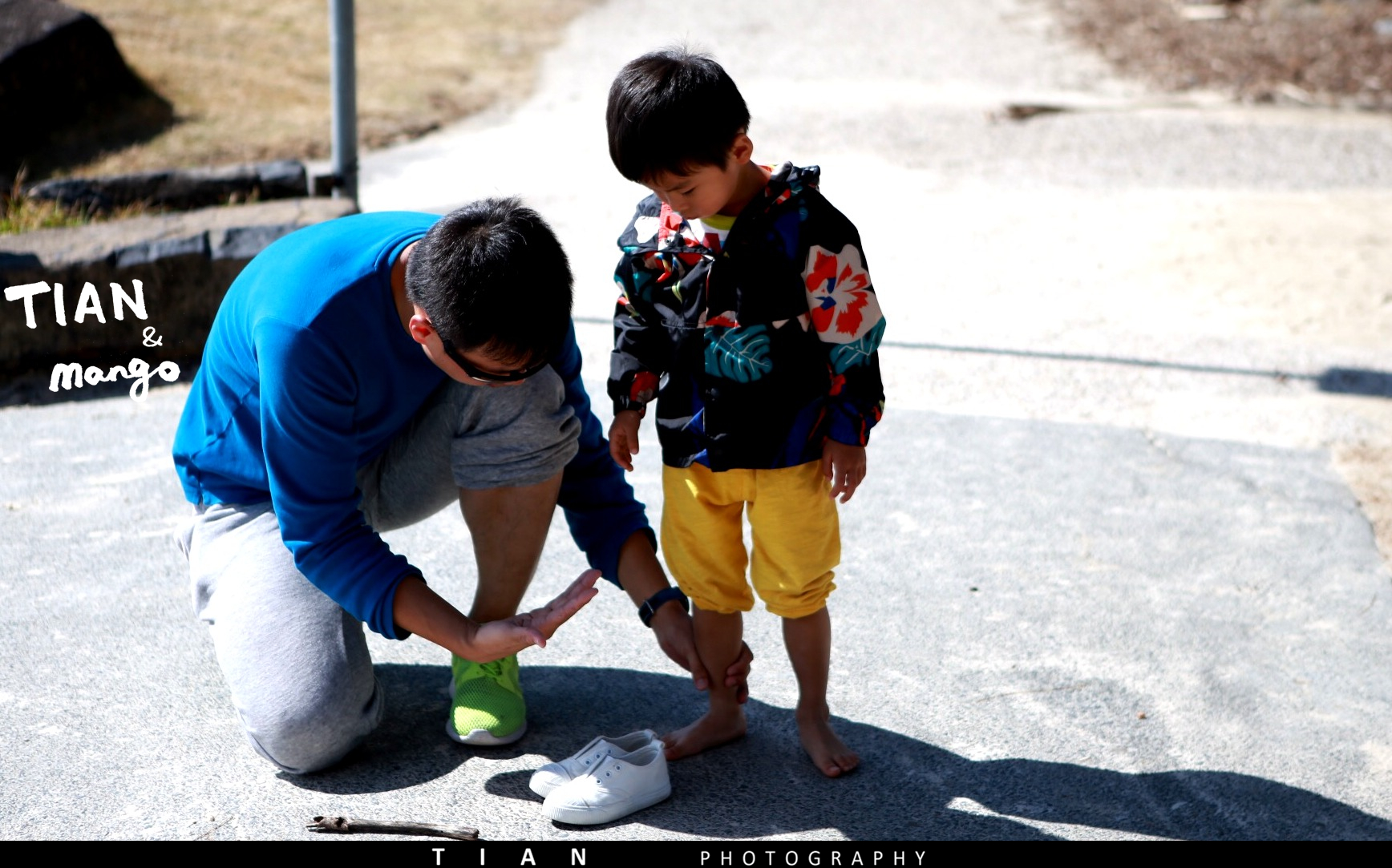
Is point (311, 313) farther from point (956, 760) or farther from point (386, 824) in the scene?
point (956, 760)

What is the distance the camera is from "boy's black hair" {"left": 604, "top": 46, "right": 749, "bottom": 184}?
6.45 ft

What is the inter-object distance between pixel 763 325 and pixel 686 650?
58 cm

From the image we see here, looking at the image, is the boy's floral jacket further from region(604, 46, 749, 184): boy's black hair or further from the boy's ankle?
the boy's ankle

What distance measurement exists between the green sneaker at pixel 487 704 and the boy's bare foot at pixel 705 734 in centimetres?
27

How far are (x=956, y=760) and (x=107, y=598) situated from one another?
1.76m

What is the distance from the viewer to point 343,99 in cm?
460

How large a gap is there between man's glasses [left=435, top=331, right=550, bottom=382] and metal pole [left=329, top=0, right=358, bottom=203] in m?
2.88

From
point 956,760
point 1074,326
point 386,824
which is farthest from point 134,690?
point 1074,326

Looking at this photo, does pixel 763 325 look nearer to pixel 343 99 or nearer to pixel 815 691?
pixel 815 691

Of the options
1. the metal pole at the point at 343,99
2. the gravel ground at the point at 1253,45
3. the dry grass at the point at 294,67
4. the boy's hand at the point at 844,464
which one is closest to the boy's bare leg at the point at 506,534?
the boy's hand at the point at 844,464

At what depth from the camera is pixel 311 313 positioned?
2074 millimetres

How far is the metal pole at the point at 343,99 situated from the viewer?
4469 millimetres

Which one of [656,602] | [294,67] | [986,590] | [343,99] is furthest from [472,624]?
[294,67]

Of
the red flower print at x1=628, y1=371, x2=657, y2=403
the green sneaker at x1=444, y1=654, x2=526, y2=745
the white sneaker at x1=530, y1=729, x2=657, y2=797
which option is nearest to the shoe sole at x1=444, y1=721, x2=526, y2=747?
the green sneaker at x1=444, y1=654, x2=526, y2=745
